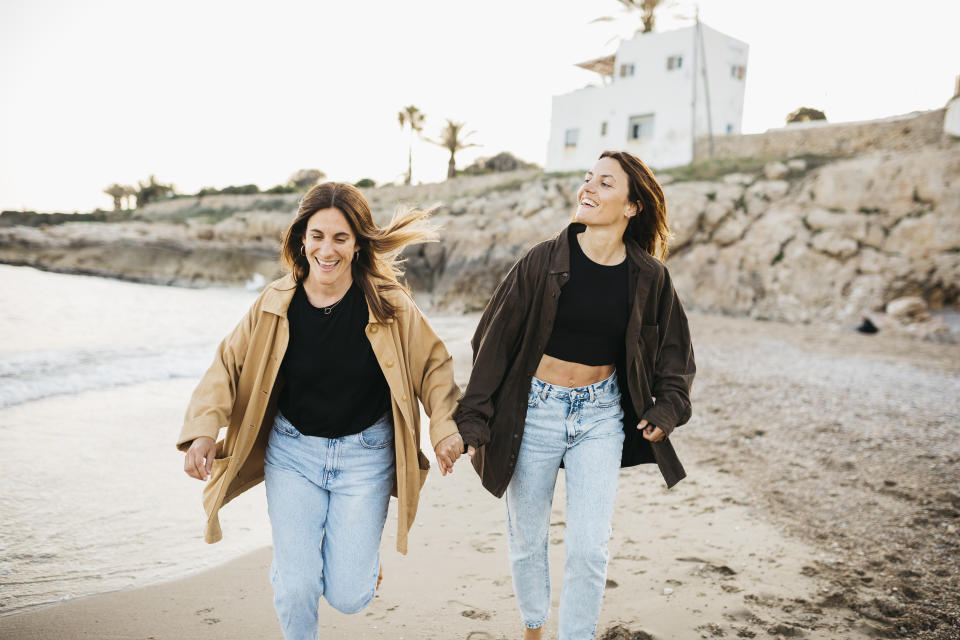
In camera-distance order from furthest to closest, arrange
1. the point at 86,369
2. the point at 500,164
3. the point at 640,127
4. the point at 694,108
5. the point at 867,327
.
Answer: the point at 500,164 → the point at 640,127 → the point at 694,108 → the point at 867,327 → the point at 86,369

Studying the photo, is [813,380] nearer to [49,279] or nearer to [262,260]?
[262,260]

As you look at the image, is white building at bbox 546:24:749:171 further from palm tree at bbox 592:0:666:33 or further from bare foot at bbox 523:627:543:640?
bare foot at bbox 523:627:543:640

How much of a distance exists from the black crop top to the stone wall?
2230 centimetres

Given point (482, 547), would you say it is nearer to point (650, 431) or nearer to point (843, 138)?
point (650, 431)

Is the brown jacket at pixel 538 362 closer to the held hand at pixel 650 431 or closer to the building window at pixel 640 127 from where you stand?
the held hand at pixel 650 431

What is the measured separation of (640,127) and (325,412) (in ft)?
96.9

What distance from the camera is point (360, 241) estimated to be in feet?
9.87

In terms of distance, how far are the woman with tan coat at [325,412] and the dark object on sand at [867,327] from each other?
16054 millimetres

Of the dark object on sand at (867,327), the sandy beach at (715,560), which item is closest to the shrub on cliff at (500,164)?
the dark object on sand at (867,327)

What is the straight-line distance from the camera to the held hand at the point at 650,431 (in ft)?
9.48

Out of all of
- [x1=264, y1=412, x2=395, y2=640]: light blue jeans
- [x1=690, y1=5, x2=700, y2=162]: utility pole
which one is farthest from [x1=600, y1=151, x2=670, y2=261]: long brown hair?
[x1=690, y1=5, x2=700, y2=162]: utility pole

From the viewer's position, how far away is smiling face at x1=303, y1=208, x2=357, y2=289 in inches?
111

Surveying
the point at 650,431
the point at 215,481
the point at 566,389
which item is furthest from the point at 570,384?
the point at 215,481

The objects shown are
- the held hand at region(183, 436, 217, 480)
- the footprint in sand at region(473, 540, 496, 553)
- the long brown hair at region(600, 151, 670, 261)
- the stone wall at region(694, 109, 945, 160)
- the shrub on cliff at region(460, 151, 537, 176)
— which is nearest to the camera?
the held hand at region(183, 436, 217, 480)
